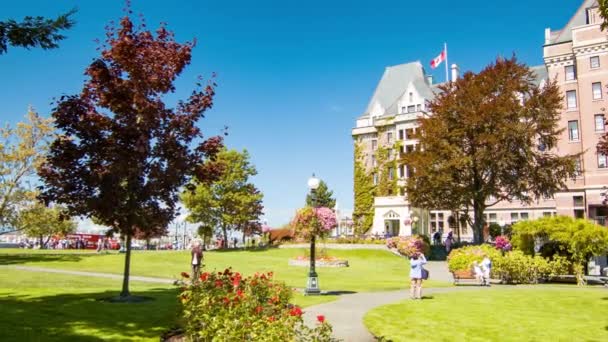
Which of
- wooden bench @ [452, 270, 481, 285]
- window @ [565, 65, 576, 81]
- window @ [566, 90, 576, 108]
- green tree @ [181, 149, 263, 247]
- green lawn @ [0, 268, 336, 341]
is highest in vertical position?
window @ [565, 65, 576, 81]

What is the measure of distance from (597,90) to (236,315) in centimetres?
5101

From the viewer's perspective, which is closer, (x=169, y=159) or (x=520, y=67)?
(x=169, y=159)

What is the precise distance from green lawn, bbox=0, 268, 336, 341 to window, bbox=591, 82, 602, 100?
1705 inches

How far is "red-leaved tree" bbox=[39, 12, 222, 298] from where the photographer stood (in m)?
13.7

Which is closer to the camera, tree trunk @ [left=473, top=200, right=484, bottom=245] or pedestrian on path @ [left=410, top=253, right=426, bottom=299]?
pedestrian on path @ [left=410, top=253, right=426, bottom=299]

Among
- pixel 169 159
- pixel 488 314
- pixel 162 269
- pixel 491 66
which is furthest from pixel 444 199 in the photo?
pixel 169 159

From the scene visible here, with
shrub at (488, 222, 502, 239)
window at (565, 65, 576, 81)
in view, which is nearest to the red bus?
shrub at (488, 222, 502, 239)

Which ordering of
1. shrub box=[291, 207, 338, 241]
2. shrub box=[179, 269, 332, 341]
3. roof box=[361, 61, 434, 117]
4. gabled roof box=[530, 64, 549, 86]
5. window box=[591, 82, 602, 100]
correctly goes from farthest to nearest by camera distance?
roof box=[361, 61, 434, 117] < gabled roof box=[530, 64, 549, 86] < window box=[591, 82, 602, 100] < shrub box=[291, 207, 338, 241] < shrub box=[179, 269, 332, 341]

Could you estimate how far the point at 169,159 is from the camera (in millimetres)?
14438

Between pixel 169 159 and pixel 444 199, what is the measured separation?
28.2m

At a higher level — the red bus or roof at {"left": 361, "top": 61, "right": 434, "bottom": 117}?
roof at {"left": 361, "top": 61, "right": 434, "bottom": 117}

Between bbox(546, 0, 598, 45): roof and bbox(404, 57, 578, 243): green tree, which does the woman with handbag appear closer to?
bbox(404, 57, 578, 243): green tree

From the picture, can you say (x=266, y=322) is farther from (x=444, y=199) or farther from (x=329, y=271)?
(x=444, y=199)

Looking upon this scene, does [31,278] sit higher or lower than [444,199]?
lower
